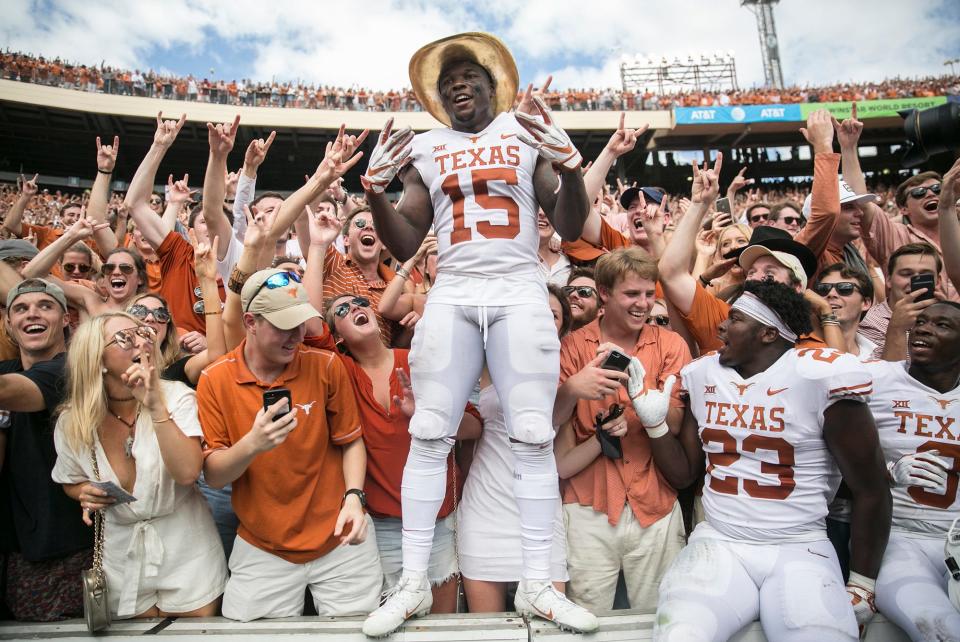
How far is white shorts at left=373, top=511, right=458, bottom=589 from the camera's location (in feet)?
8.87

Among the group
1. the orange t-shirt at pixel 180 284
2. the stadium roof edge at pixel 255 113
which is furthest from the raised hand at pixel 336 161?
the stadium roof edge at pixel 255 113

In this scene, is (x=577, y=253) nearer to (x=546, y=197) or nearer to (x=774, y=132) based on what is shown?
(x=546, y=197)

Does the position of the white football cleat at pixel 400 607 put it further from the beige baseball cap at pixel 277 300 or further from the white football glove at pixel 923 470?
the white football glove at pixel 923 470

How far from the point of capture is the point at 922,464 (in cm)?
243

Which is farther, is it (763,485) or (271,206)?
(271,206)

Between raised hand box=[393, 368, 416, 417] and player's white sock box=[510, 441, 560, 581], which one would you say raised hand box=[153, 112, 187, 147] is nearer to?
raised hand box=[393, 368, 416, 417]

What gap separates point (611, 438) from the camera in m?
2.63

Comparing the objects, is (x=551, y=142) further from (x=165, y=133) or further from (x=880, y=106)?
(x=880, y=106)

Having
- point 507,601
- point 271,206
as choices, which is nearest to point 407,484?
point 507,601

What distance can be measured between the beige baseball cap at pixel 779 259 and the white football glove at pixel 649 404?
101 centimetres

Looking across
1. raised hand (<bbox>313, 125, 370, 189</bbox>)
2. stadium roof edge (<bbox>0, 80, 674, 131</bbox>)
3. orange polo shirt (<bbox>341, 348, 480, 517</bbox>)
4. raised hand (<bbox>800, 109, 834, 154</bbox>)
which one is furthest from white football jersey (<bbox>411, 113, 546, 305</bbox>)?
stadium roof edge (<bbox>0, 80, 674, 131</bbox>)

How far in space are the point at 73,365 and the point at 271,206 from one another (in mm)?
2332

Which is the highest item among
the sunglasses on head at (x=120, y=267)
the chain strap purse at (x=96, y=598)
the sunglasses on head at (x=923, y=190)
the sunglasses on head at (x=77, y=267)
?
the sunglasses on head at (x=77, y=267)

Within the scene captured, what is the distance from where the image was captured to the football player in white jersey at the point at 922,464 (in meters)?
2.19
